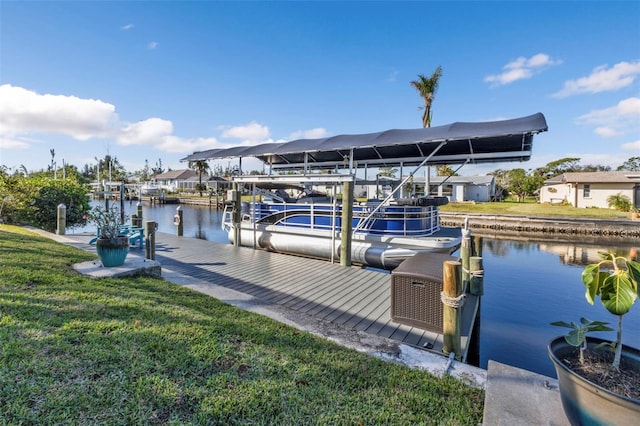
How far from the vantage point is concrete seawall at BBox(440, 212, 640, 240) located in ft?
57.7

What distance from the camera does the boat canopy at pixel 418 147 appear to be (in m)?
6.30

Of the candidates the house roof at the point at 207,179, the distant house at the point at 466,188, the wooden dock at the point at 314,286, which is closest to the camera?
the wooden dock at the point at 314,286

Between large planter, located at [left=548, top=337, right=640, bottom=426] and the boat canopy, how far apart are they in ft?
16.6

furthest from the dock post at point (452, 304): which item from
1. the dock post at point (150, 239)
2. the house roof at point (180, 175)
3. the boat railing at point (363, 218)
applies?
the house roof at point (180, 175)

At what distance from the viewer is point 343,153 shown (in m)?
10.1

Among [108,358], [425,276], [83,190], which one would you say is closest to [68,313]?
[108,358]

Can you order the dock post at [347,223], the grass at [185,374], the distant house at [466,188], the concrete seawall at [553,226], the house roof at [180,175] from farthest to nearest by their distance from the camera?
the house roof at [180,175]
the distant house at [466,188]
the concrete seawall at [553,226]
the dock post at [347,223]
the grass at [185,374]

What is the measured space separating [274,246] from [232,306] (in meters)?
5.68

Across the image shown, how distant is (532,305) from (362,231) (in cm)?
436

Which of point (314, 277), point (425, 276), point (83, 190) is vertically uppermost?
point (83, 190)

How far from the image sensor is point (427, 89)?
80.0 ft

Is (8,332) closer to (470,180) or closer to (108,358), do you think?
(108,358)

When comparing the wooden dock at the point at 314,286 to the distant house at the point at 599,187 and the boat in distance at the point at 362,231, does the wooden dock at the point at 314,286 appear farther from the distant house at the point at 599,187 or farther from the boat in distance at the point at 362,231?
the distant house at the point at 599,187

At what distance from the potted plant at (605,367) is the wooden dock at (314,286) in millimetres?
1666
